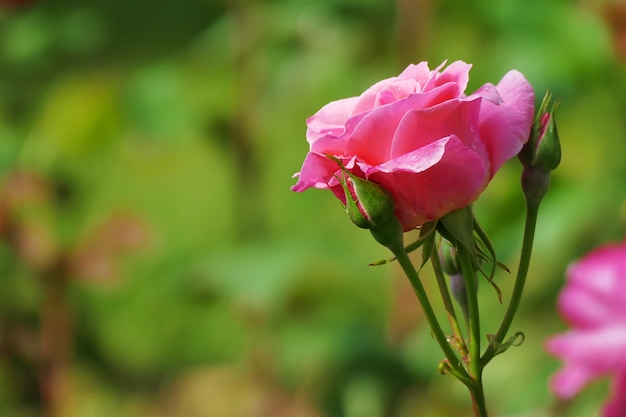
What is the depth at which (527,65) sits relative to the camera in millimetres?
881

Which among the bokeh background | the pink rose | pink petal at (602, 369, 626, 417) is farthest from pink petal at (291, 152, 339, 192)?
the bokeh background

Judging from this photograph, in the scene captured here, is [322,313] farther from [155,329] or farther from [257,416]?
[155,329]

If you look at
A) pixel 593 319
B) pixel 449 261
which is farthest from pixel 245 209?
pixel 449 261

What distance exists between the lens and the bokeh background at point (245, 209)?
894 millimetres

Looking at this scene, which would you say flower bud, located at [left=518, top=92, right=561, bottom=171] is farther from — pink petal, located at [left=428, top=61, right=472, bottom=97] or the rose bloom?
the rose bloom

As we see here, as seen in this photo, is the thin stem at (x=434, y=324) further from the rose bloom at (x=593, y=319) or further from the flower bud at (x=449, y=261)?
the rose bloom at (x=593, y=319)

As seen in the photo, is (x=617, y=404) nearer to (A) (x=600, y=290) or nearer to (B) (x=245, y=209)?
Answer: (A) (x=600, y=290)

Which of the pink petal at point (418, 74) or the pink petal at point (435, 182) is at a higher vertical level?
the pink petal at point (418, 74)

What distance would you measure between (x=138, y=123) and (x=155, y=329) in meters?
0.69

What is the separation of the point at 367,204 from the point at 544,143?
6 cm

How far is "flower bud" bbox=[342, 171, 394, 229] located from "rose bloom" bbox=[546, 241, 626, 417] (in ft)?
0.82

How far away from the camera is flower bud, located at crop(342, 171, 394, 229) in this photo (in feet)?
0.92

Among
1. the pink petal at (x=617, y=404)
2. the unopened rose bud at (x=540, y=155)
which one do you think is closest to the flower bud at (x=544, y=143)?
the unopened rose bud at (x=540, y=155)

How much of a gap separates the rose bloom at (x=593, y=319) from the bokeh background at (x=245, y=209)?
0.65 ft
